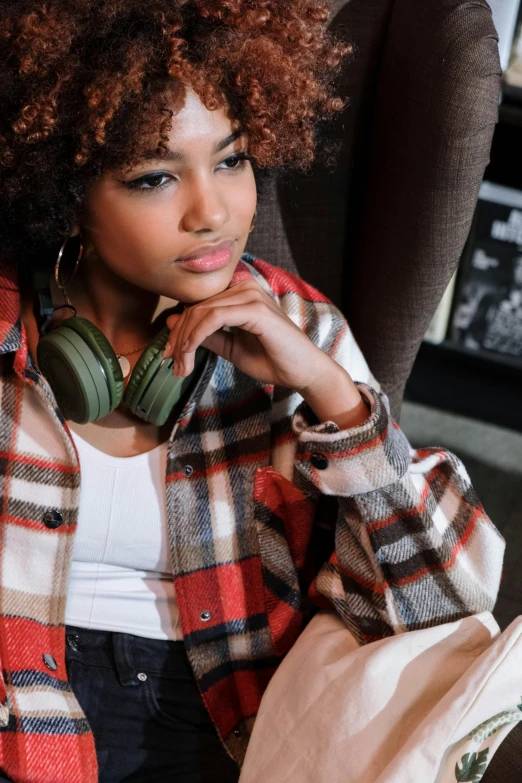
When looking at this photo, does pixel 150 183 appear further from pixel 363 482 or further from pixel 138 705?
pixel 138 705

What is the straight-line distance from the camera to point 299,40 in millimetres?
948

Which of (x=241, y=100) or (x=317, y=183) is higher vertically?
(x=241, y=100)

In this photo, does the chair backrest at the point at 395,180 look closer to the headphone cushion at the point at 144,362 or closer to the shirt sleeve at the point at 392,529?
the shirt sleeve at the point at 392,529

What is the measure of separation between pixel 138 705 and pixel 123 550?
0.19 metres

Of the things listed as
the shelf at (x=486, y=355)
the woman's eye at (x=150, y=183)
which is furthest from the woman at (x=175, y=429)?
the shelf at (x=486, y=355)

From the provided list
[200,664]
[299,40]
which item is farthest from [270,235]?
[200,664]

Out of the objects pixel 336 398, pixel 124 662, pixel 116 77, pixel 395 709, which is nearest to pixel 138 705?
pixel 124 662

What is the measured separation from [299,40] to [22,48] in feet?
0.92

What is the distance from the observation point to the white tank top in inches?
40.1

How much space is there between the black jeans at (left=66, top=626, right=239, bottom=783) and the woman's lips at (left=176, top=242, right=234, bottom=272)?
0.44 metres

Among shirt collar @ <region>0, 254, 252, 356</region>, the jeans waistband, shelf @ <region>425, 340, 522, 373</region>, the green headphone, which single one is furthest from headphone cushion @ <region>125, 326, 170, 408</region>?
shelf @ <region>425, 340, 522, 373</region>

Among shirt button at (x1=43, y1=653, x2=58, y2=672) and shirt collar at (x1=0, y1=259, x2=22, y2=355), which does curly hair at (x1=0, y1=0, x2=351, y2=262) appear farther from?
shirt button at (x1=43, y1=653, x2=58, y2=672)

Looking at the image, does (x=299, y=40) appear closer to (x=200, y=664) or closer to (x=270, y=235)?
(x=270, y=235)

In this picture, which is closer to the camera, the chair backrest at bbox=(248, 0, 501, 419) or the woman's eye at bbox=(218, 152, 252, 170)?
the woman's eye at bbox=(218, 152, 252, 170)
